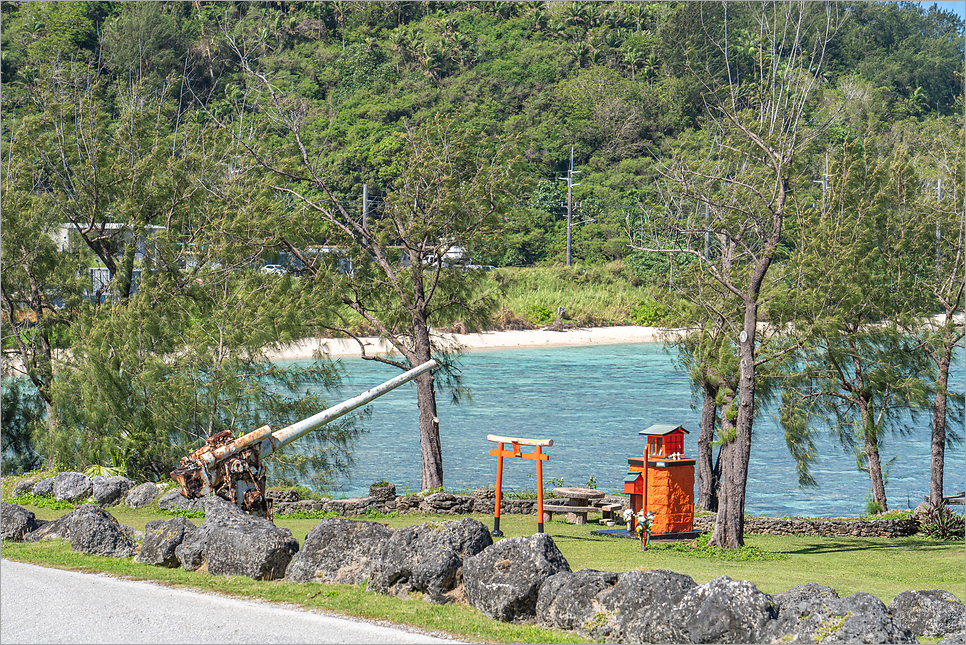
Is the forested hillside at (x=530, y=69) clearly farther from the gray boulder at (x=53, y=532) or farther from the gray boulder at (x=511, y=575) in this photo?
the gray boulder at (x=511, y=575)

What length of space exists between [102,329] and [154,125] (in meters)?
6.11

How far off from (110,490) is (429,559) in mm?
8604

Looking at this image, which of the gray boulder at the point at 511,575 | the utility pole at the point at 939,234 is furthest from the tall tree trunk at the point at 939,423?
the gray boulder at the point at 511,575

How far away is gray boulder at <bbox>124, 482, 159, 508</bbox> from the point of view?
48.8ft

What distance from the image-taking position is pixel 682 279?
21.6m

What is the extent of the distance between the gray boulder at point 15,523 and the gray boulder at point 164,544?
2250mm

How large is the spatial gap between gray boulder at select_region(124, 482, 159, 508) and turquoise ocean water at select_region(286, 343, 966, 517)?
738 centimetres

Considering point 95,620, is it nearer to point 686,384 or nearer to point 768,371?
point 768,371

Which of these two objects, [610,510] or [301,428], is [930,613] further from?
[610,510]

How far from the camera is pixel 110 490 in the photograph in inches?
603

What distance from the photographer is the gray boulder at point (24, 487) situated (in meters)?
16.2

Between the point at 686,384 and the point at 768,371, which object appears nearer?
the point at 768,371

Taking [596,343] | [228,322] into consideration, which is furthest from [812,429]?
[596,343]

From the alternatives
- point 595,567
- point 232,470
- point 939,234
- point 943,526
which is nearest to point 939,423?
point 943,526
